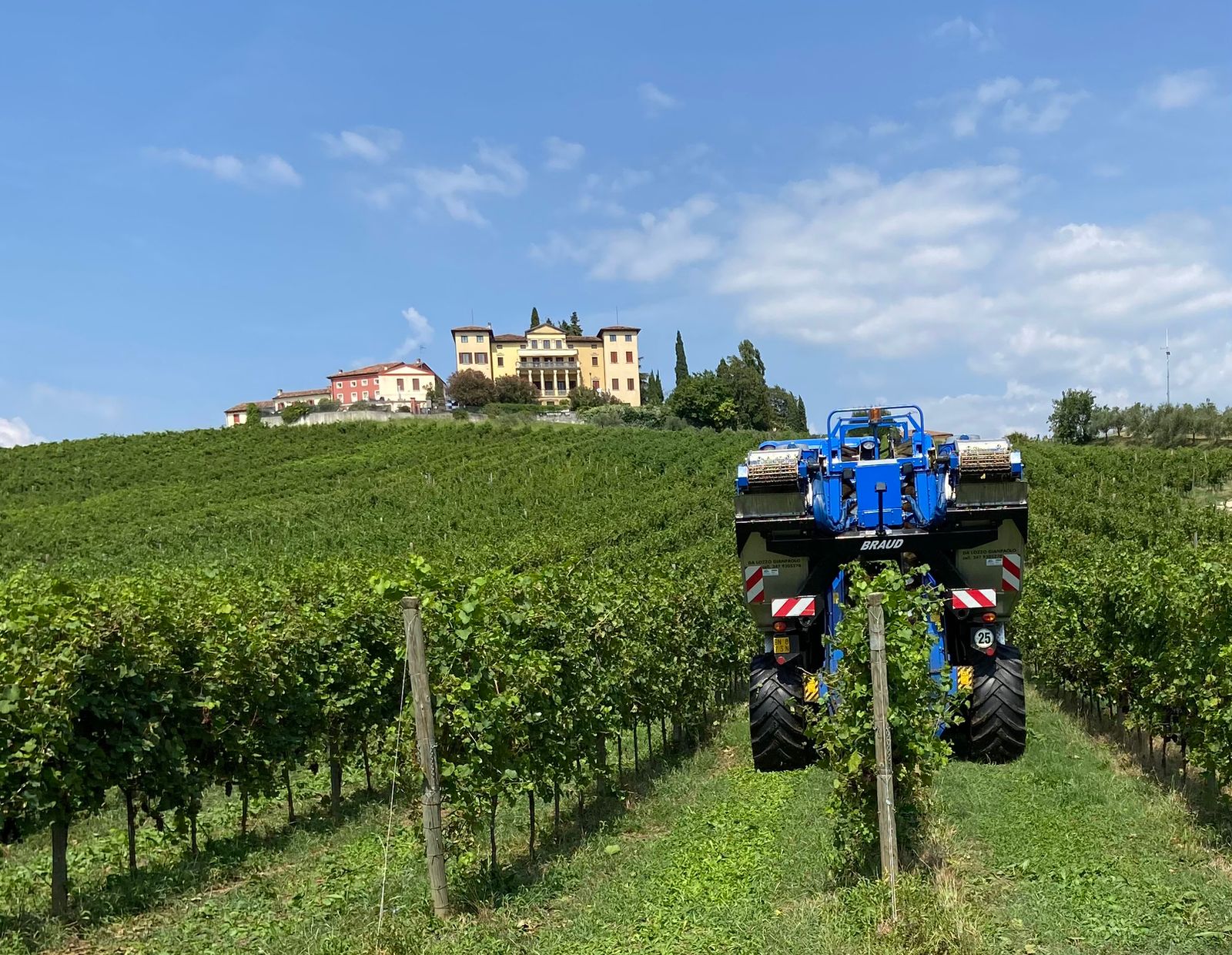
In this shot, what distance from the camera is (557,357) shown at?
9200 cm

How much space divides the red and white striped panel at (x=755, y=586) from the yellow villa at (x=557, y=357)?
8187 centimetres

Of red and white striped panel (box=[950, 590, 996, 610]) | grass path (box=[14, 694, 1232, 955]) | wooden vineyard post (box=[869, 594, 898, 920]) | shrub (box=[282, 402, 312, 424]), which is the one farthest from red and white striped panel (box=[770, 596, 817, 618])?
shrub (box=[282, 402, 312, 424])

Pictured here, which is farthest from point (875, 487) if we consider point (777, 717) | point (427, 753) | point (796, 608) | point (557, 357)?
point (557, 357)

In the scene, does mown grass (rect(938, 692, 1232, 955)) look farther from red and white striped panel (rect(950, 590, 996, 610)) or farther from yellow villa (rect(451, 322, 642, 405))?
yellow villa (rect(451, 322, 642, 405))

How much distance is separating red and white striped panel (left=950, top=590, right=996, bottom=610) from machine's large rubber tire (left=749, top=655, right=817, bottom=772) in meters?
1.66

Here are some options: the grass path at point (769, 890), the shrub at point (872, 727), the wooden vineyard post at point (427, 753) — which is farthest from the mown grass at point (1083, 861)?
the wooden vineyard post at point (427, 753)

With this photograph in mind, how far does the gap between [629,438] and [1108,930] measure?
51.5 metres

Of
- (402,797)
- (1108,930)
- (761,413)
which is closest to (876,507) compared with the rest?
(1108,930)

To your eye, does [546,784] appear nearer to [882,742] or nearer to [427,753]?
[427,753]

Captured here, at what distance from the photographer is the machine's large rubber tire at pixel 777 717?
28.2ft

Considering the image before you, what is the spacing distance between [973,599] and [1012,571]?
1.53ft

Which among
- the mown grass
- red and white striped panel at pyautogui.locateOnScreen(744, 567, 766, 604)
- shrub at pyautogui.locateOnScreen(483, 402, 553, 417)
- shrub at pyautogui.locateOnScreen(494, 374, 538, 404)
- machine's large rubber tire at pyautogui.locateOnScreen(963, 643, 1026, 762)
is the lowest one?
the mown grass

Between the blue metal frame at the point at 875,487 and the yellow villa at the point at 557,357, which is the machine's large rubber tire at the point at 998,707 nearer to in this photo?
the blue metal frame at the point at 875,487

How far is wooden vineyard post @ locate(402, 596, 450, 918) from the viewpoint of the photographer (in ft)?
18.3
